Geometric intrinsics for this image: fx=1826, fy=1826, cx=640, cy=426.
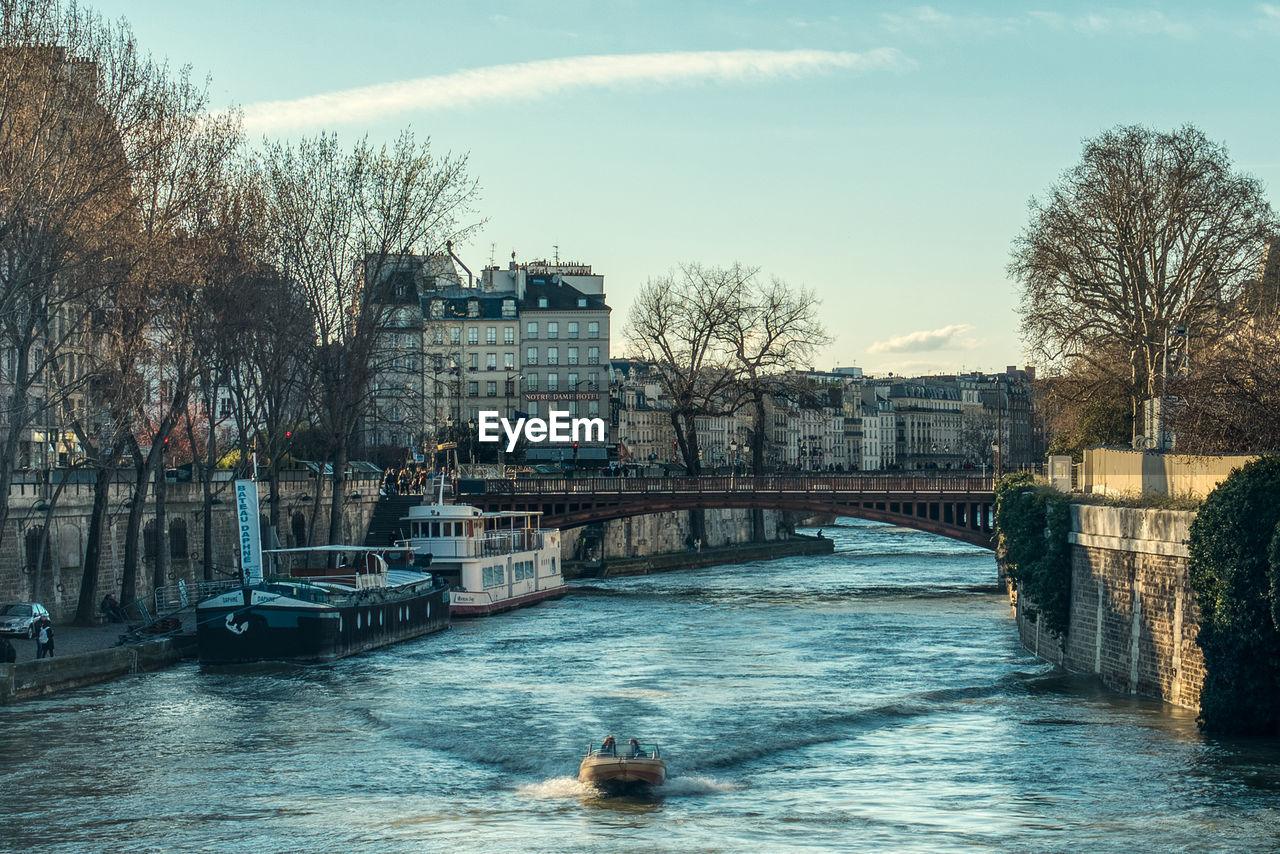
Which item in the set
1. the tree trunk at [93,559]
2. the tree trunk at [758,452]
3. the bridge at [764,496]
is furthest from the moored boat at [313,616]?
the tree trunk at [758,452]

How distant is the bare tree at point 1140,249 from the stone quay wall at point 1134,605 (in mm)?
23757

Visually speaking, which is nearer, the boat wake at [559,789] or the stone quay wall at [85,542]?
the boat wake at [559,789]

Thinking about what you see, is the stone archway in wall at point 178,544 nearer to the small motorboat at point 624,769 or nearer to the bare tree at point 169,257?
the bare tree at point 169,257

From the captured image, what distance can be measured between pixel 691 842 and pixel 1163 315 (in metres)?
46.4

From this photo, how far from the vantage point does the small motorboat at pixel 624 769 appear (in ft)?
94.9

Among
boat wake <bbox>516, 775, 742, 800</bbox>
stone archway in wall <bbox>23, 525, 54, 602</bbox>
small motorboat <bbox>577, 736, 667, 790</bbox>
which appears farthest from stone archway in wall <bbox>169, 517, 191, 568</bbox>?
small motorboat <bbox>577, 736, 667, 790</bbox>

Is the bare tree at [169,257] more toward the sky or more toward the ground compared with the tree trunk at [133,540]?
more toward the sky

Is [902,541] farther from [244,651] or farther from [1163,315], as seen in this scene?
[244,651]

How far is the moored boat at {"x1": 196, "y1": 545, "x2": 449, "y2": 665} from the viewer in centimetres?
4484

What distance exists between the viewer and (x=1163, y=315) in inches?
2625

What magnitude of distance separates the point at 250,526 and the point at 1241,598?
27.2m

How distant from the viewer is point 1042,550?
44906mm

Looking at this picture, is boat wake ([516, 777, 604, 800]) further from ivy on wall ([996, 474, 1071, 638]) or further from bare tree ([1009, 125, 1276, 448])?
bare tree ([1009, 125, 1276, 448])

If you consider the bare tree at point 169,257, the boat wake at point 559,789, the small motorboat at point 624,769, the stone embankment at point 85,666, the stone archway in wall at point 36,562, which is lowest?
the boat wake at point 559,789
